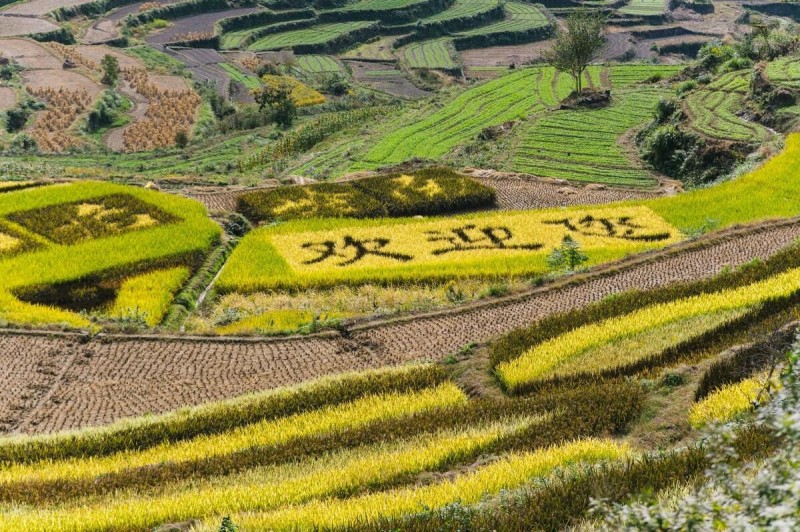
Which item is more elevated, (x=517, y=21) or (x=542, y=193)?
(x=542, y=193)

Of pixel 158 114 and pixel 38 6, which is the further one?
pixel 38 6

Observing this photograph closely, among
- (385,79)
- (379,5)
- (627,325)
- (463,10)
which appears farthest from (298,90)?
(627,325)

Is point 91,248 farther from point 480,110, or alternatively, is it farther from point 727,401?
point 480,110

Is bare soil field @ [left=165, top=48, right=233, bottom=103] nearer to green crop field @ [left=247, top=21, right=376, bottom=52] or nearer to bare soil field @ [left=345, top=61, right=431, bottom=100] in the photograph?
green crop field @ [left=247, top=21, right=376, bottom=52]

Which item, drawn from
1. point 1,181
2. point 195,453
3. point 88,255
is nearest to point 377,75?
point 1,181

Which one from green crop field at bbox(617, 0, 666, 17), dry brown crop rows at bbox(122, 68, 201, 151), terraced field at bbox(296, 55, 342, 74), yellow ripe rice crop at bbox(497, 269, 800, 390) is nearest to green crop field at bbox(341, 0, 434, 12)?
terraced field at bbox(296, 55, 342, 74)

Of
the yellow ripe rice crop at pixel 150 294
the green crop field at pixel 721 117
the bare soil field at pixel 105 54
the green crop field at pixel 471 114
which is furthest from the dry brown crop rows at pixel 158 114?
the yellow ripe rice crop at pixel 150 294
